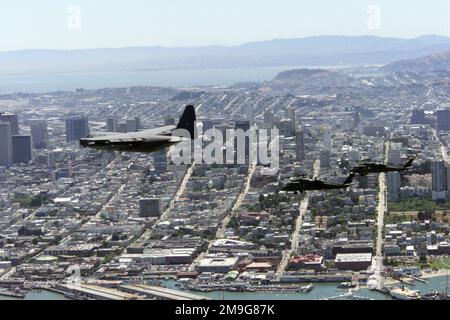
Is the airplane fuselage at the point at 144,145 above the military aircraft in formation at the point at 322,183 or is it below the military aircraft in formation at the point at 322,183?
above

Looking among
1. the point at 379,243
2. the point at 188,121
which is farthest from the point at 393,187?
the point at 188,121

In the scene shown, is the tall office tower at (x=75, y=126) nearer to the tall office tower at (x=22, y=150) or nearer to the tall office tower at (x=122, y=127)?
the tall office tower at (x=122, y=127)

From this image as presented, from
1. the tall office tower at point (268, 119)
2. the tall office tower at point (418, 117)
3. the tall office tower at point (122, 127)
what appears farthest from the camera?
the tall office tower at point (418, 117)

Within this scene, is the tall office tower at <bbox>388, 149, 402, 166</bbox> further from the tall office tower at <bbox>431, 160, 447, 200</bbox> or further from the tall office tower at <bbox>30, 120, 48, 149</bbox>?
the tall office tower at <bbox>30, 120, 48, 149</bbox>

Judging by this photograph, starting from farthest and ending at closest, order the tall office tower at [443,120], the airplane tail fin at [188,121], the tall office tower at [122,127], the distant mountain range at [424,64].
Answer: the distant mountain range at [424,64] < the tall office tower at [443,120] < the tall office tower at [122,127] < the airplane tail fin at [188,121]

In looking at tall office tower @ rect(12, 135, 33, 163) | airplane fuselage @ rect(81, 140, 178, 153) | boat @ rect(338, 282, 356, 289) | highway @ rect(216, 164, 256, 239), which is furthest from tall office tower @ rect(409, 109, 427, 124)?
airplane fuselage @ rect(81, 140, 178, 153)

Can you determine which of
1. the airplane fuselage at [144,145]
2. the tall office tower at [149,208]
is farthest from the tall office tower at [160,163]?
the airplane fuselage at [144,145]

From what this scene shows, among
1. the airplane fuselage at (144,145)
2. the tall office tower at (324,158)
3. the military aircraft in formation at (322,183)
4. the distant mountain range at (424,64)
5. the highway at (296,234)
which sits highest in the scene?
the distant mountain range at (424,64)
